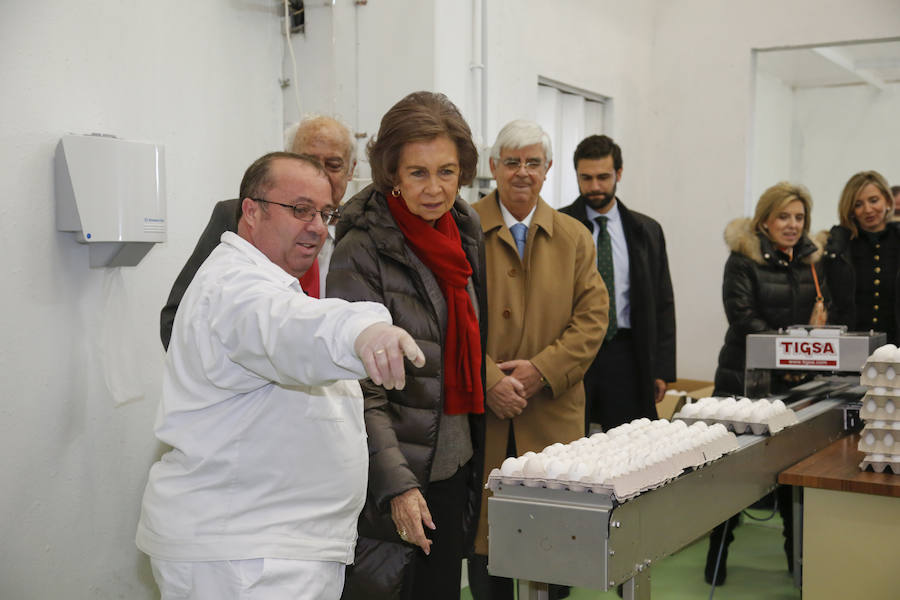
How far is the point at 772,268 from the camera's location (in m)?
3.94

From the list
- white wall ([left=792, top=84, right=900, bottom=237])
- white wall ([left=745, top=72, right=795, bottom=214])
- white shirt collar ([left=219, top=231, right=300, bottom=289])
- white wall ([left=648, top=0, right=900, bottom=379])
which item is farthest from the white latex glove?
white wall ([left=792, top=84, right=900, bottom=237])

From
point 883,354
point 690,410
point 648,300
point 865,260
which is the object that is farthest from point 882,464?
point 865,260

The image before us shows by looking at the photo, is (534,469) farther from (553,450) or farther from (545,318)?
(545,318)

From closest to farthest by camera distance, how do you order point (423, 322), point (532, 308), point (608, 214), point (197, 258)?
point (423, 322) < point (197, 258) < point (532, 308) < point (608, 214)

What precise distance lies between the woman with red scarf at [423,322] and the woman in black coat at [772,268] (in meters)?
1.90

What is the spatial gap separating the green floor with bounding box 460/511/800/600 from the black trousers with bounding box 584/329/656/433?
29.7 inches

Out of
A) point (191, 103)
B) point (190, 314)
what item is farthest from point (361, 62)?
point (190, 314)

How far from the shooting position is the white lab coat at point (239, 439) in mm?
1508

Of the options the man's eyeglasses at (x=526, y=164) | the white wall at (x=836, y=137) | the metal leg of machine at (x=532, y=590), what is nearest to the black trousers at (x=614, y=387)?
the man's eyeglasses at (x=526, y=164)

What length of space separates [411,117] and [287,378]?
1033mm

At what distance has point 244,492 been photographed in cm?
158

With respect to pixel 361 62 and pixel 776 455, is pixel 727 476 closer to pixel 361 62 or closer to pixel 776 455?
pixel 776 455

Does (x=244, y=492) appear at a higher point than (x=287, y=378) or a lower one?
lower

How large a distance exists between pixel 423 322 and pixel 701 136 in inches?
185
